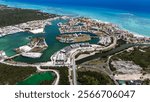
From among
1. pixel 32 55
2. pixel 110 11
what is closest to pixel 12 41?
pixel 32 55

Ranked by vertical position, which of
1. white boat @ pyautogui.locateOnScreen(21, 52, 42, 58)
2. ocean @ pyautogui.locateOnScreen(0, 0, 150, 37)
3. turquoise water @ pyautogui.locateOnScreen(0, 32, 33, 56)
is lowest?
white boat @ pyautogui.locateOnScreen(21, 52, 42, 58)

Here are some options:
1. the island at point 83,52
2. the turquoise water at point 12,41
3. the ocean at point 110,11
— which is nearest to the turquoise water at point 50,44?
the island at point 83,52

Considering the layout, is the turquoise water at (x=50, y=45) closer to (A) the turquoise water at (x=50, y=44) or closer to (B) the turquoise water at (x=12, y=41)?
(A) the turquoise water at (x=50, y=44)

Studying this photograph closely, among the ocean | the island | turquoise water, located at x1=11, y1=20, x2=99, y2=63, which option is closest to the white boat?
the island

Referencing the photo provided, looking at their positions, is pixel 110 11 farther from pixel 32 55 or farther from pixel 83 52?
pixel 32 55

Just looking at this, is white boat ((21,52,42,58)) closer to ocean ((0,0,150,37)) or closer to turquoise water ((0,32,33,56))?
turquoise water ((0,32,33,56))

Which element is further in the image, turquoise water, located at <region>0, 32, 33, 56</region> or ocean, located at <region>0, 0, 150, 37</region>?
ocean, located at <region>0, 0, 150, 37</region>

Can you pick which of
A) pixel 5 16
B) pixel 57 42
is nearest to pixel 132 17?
pixel 57 42

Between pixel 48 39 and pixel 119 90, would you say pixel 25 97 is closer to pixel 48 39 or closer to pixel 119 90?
pixel 119 90
